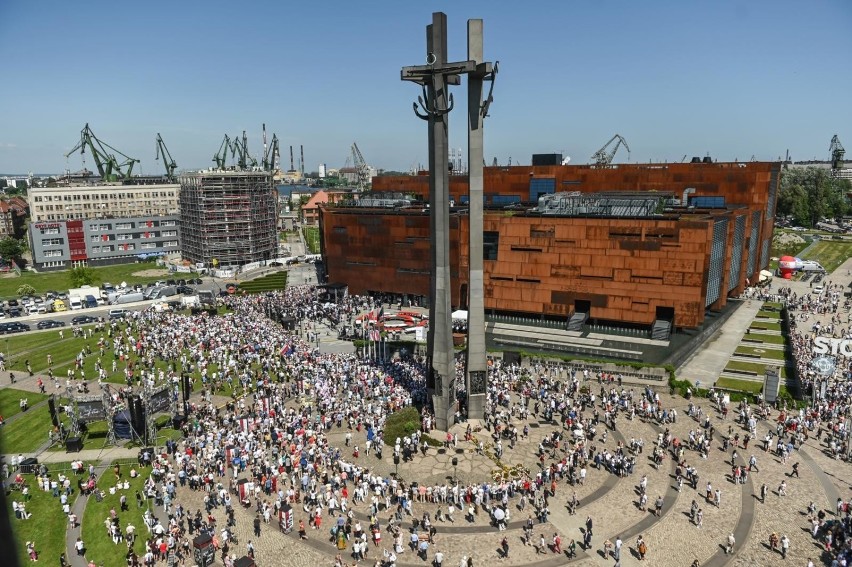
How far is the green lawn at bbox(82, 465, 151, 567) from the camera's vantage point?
96.2ft

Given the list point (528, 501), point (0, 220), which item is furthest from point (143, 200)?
point (528, 501)

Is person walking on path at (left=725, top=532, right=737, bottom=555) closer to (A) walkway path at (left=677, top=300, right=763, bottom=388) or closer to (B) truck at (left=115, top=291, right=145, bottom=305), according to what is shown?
(A) walkway path at (left=677, top=300, right=763, bottom=388)

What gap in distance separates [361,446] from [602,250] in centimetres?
4016

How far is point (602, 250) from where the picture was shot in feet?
220

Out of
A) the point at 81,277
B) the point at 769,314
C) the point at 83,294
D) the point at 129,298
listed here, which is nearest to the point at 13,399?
the point at 83,294

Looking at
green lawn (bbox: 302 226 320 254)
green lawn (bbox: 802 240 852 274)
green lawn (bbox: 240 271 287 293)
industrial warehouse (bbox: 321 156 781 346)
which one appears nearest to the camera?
industrial warehouse (bbox: 321 156 781 346)

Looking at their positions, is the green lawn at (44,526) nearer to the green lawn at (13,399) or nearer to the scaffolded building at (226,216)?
the green lawn at (13,399)

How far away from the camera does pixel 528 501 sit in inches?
1329

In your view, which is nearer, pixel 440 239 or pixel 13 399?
pixel 440 239

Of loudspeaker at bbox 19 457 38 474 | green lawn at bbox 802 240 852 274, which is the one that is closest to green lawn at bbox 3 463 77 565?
loudspeaker at bbox 19 457 38 474

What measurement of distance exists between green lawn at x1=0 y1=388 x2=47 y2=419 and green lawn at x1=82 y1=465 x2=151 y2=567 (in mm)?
17687

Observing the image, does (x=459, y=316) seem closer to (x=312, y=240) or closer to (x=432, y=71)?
(x=432, y=71)

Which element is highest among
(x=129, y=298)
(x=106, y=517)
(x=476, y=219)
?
(x=476, y=219)

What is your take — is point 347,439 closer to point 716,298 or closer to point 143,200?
Answer: point 716,298
